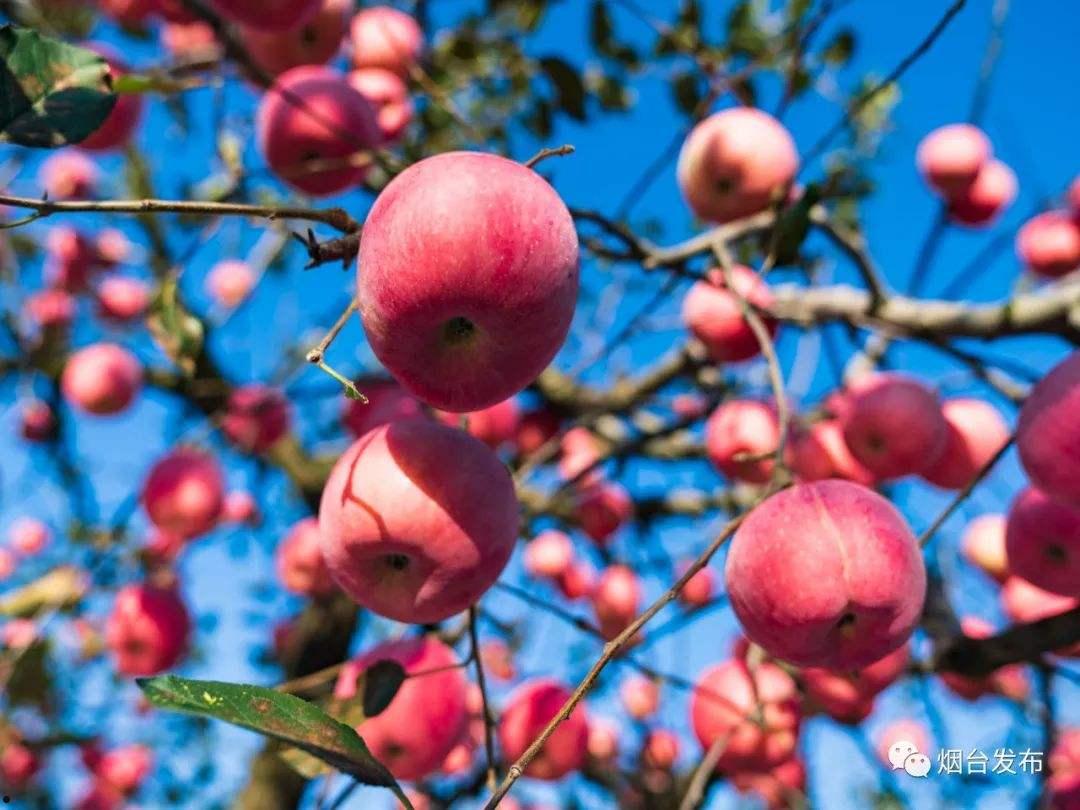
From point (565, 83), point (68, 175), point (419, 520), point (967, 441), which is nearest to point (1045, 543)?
point (967, 441)

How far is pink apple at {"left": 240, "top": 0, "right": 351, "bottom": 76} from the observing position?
5.71 feet

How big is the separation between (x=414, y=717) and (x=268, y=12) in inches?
47.4

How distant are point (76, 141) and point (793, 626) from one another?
0.85m

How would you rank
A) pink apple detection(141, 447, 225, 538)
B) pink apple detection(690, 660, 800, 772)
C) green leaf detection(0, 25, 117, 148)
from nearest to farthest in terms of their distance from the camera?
green leaf detection(0, 25, 117, 148) → pink apple detection(690, 660, 800, 772) → pink apple detection(141, 447, 225, 538)

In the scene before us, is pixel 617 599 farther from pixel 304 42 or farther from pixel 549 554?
pixel 304 42

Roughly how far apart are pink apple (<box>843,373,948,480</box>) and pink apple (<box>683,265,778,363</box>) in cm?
23

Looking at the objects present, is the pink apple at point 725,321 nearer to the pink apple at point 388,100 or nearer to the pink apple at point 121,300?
the pink apple at point 388,100

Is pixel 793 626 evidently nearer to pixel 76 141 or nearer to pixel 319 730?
pixel 319 730

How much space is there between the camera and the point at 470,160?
0.68m

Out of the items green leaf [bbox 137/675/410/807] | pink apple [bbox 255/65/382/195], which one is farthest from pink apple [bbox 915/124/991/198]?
green leaf [bbox 137/675/410/807]

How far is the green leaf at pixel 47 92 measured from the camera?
724mm

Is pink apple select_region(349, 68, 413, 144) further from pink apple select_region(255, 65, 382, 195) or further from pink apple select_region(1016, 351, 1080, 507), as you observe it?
pink apple select_region(1016, 351, 1080, 507)

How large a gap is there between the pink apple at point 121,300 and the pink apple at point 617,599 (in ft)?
6.36

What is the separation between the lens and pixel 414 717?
3.89 ft
